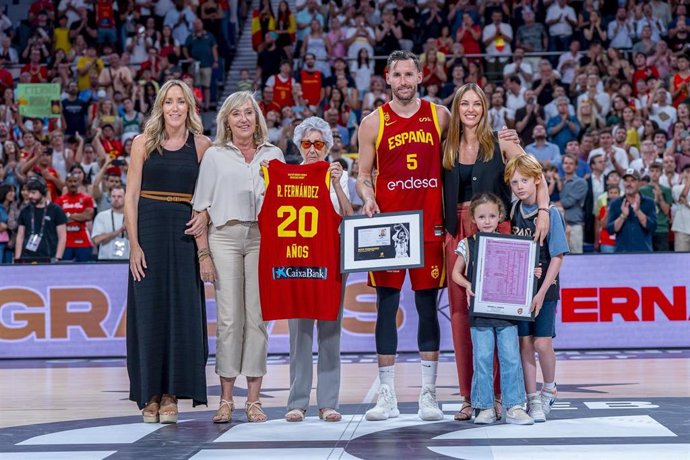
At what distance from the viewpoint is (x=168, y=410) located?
730cm

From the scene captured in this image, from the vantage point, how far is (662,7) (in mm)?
19250

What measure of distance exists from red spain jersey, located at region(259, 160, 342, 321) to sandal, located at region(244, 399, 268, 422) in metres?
0.57

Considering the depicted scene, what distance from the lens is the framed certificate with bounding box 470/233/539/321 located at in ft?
22.9

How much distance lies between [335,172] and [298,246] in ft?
1.76

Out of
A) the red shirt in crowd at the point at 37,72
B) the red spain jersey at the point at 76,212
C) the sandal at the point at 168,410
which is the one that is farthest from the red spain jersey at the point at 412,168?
the red shirt in crowd at the point at 37,72

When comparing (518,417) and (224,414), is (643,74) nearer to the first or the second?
(518,417)

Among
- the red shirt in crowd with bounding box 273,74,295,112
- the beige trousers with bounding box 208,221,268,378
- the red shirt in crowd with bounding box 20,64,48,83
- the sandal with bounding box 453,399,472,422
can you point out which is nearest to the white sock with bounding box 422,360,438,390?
the sandal with bounding box 453,399,472,422

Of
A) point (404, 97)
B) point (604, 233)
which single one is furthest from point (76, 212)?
point (404, 97)

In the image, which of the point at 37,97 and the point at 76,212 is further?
the point at 37,97

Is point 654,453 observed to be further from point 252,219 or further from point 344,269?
point 252,219

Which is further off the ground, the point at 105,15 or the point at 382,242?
the point at 105,15

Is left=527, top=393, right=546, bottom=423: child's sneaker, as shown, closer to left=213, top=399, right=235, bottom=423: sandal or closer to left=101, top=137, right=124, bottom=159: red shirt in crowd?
left=213, top=399, right=235, bottom=423: sandal

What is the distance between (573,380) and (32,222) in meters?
6.92

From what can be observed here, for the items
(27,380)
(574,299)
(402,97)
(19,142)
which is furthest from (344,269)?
(19,142)
